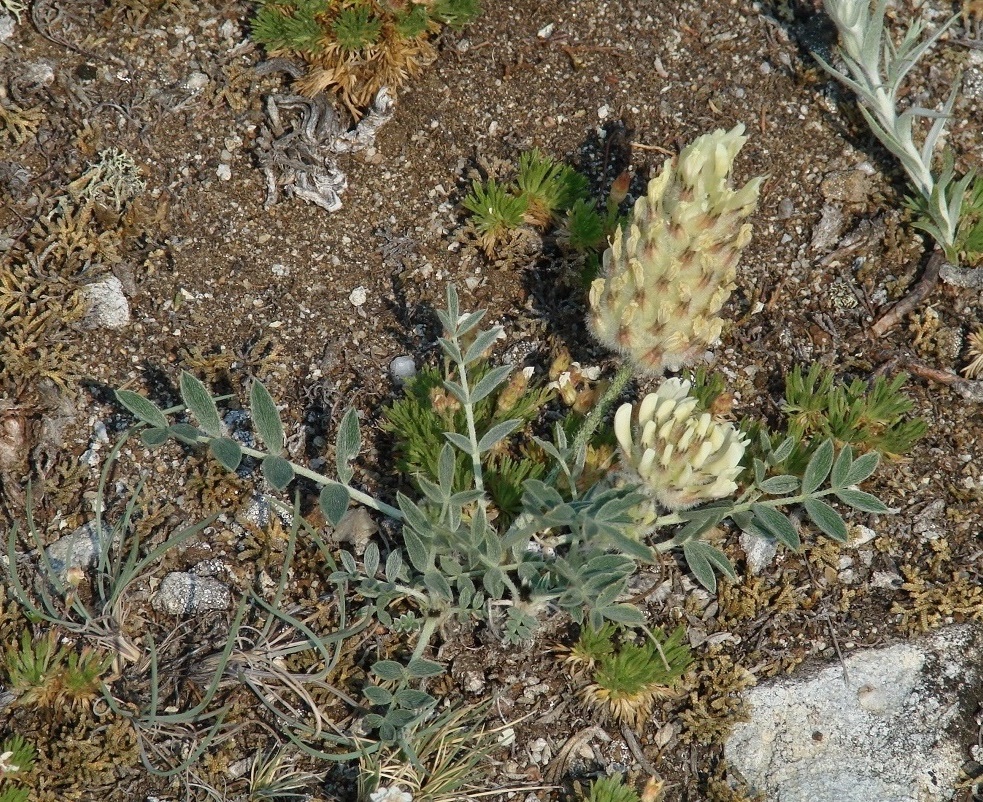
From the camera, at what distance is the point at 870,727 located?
3355 mm

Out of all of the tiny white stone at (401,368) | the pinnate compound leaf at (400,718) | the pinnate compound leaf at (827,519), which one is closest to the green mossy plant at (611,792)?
the pinnate compound leaf at (400,718)

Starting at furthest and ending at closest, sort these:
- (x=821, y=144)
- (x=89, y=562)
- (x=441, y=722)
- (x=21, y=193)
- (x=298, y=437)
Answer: (x=821, y=144)
(x=21, y=193)
(x=298, y=437)
(x=89, y=562)
(x=441, y=722)

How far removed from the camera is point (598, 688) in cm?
336

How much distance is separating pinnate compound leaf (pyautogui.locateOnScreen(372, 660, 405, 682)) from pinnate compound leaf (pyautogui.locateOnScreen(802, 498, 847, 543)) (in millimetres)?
1420

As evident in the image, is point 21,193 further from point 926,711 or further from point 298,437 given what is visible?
point 926,711

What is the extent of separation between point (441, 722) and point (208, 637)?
0.88m

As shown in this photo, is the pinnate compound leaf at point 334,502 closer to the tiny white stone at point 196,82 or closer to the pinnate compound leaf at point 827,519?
the pinnate compound leaf at point 827,519

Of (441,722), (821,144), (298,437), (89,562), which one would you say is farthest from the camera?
(821,144)

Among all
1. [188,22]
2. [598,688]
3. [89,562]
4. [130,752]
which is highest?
[188,22]

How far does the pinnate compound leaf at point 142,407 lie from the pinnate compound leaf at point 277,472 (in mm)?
362

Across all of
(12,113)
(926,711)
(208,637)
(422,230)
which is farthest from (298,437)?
(926,711)

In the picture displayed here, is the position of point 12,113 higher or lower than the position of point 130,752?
higher

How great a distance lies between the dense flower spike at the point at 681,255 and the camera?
3.10 m

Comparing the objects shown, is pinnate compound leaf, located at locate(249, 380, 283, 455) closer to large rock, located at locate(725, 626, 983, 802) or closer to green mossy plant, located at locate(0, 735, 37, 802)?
green mossy plant, located at locate(0, 735, 37, 802)
